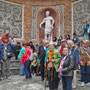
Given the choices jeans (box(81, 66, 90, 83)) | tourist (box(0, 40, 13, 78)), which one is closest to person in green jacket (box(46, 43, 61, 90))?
jeans (box(81, 66, 90, 83))

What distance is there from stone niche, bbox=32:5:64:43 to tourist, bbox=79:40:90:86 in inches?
363

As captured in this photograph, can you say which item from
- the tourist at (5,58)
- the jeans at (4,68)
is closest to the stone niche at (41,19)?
the tourist at (5,58)

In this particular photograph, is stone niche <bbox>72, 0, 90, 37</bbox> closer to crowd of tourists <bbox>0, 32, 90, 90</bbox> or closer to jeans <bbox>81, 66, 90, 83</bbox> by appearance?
crowd of tourists <bbox>0, 32, 90, 90</bbox>

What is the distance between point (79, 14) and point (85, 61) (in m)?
8.97

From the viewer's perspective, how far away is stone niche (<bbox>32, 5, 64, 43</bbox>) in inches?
638

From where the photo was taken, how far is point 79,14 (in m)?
15.2

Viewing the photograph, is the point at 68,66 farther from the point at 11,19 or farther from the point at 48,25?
the point at 11,19

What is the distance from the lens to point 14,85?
7.17 meters

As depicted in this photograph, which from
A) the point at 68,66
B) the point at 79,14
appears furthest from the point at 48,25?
the point at 68,66

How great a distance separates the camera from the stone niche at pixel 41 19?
16.2 m

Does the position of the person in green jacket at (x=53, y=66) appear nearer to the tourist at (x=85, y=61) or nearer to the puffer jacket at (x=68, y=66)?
the puffer jacket at (x=68, y=66)

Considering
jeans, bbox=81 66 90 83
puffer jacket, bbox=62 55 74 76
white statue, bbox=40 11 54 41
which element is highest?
white statue, bbox=40 11 54 41

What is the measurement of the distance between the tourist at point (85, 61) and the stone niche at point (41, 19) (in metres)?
9.23

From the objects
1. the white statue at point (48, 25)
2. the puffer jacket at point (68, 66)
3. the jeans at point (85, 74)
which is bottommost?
the jeans at point (85, 74)
